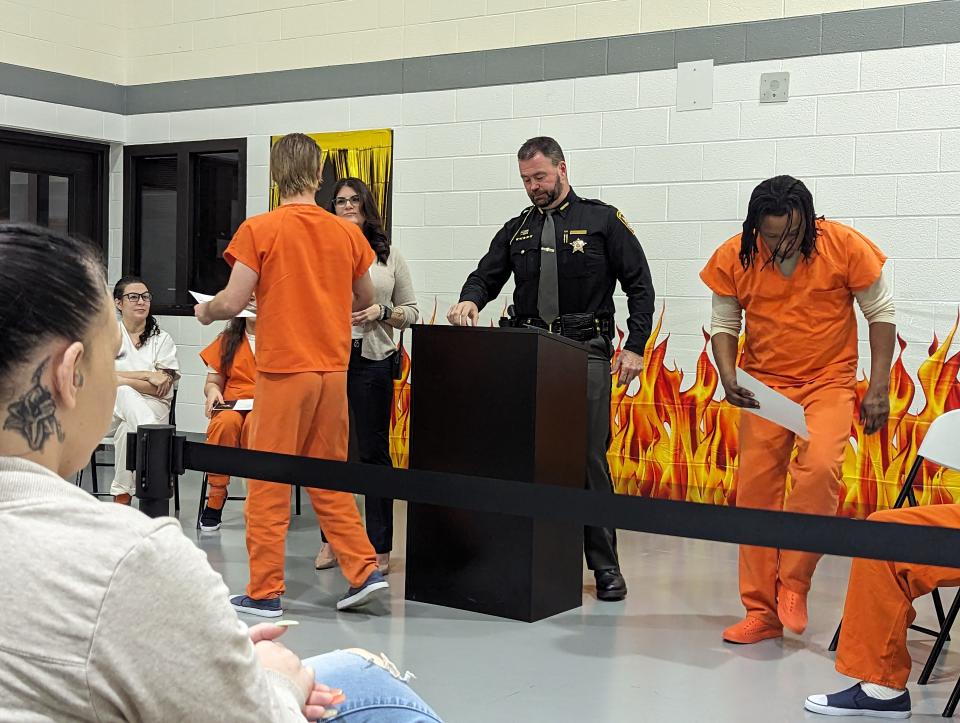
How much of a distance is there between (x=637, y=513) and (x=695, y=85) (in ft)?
11.5

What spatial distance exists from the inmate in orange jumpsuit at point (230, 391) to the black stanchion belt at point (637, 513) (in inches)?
96.1

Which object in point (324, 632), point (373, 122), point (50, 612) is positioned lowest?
point (324, 632)

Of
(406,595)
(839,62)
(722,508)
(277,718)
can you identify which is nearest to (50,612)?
(277,718)

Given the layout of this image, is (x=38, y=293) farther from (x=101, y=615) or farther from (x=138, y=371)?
(x=138, y=371)

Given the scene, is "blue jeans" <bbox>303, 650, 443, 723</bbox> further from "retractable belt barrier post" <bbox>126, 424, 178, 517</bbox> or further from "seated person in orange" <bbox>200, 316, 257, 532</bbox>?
"seated person in orange" <bbox>200, 316, 257, 532</bbox>

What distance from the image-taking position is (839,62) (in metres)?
4.62

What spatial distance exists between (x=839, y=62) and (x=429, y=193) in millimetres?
2098

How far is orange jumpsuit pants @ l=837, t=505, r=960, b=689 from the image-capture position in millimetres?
2539

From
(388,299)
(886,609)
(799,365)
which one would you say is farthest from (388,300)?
(886,609)

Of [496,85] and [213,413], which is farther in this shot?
[496,85]

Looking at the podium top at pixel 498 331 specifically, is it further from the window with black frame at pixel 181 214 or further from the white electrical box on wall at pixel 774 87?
the window with black frame at pixel 181 214

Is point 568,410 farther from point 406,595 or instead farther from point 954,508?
point 954,508

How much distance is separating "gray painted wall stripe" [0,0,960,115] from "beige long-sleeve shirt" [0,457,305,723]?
438 cm

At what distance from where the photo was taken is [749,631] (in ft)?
10.9
